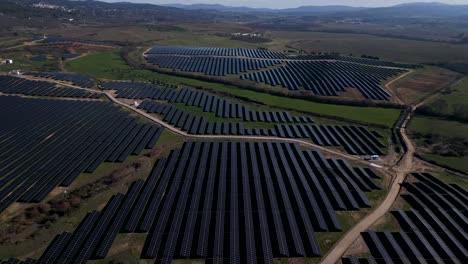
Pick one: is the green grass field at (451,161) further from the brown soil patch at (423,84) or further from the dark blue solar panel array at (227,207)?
the brown soil patch at (423,84)

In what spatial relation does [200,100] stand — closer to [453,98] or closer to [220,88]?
[220,88]

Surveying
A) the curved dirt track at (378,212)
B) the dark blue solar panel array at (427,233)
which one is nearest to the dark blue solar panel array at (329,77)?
the curved dirt track at (378,212)

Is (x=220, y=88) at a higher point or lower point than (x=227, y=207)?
higher

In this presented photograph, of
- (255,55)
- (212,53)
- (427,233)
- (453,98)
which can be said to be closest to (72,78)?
(212,53)

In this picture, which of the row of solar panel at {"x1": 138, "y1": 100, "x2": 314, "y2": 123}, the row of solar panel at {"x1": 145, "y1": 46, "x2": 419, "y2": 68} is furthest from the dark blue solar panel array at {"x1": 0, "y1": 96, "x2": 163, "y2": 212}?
the row of solar panel at {"x1": 145, "y1": 46, "x2": 419, "y2": 68}

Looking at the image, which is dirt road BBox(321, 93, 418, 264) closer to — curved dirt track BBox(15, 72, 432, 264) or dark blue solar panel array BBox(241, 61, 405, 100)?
curved dirt track BBox(15, 72, 432, 264)

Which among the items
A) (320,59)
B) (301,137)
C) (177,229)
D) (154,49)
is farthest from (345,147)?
(154,49)

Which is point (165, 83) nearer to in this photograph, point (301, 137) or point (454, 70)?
point (301, 137)
